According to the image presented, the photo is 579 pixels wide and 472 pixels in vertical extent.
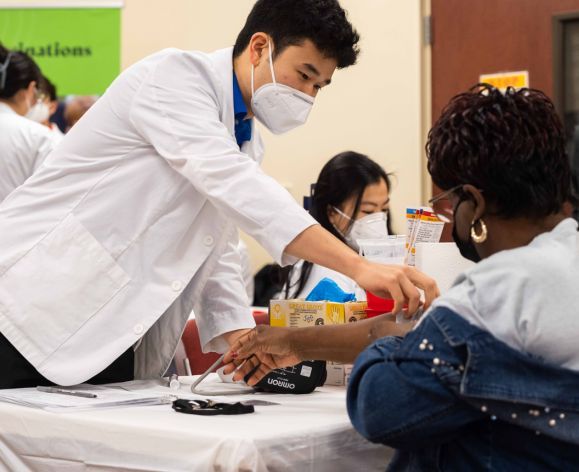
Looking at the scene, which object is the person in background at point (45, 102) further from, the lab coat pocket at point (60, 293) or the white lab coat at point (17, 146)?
the lab coat pocket at point (60, 293)

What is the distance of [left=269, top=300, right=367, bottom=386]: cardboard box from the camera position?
5.73ft

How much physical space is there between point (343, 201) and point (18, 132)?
4.03 ft

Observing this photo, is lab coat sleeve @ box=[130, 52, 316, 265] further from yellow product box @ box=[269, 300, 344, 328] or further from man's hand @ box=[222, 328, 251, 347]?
man's hand @ box=[222, 328, 251, 347]

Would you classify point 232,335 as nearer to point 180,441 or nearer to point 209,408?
point 209,408

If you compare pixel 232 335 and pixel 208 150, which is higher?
pixel 208 150

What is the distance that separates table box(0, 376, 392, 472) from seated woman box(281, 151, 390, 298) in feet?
4.99

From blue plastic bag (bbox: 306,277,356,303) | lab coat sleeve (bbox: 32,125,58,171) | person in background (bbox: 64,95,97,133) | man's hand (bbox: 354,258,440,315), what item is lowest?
blue plastic bag (bbox: 306,277,356,303)

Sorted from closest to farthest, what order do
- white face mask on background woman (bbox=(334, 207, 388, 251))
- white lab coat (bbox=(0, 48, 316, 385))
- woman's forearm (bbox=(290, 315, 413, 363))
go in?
woman's forearm (bbox=(290, 315, 413, 363)), white lab coat (bbox=(0, 48, 316, 385)), white face mask on background woman (bbox=(334, 207, 388, 251))

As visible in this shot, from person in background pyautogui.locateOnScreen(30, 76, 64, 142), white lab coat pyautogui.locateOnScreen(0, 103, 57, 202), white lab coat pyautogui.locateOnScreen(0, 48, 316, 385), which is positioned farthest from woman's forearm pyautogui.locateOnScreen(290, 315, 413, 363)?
person in background pyautogui.locateOnScreen(30, 76, 64, 142)

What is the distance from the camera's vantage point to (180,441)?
1.21 metres

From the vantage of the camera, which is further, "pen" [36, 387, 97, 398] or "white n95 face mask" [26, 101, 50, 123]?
"white n95 face mask" [26, 101, 50, 123]

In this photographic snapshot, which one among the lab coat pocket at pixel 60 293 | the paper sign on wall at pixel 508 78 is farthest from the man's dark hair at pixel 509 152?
the paper sign on wall at pixel 508 78

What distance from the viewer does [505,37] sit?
4.11 metres

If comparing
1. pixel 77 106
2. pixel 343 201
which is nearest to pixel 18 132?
pixel 343 201
